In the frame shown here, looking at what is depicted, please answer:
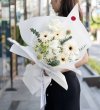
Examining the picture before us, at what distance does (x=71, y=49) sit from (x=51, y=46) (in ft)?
0.44

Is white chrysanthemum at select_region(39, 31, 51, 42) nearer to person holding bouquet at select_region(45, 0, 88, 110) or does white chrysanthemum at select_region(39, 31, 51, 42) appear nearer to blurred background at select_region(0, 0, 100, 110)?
person holding bouquet at select_region(45, 0, 88, 110)

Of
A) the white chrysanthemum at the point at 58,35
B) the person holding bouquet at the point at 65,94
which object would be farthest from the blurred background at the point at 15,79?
the white chrysanthemum at the point at 58,35

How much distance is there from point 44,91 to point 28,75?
0.16 metres

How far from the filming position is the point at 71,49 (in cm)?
309

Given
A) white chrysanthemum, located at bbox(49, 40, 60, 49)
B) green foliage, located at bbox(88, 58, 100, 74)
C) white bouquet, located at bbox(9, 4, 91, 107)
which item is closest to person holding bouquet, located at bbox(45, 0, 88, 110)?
white bouquet, located at bbox(9, 4, 91, 107)

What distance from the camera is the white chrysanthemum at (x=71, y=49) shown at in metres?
3.08

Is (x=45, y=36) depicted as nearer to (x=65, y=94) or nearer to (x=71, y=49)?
(x=71, y=49)

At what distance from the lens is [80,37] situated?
3213mm

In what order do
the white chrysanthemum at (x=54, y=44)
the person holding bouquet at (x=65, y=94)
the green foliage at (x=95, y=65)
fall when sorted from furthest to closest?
the green foliage at (x=95, y=65)
the person holding bouquet at (x=65, y=94)
the white chrysanthemum at (x=54, y=44)

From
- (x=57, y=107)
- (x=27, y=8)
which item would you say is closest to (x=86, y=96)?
(x=27, y=8)

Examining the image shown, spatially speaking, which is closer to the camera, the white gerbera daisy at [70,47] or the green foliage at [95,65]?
the white gerbera daisy at [70,47]

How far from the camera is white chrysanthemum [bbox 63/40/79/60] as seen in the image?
3.08m

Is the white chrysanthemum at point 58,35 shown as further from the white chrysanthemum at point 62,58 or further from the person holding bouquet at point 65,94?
the person holding bouquet at point 65,94

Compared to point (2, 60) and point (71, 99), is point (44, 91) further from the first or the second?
point (2, 60)
